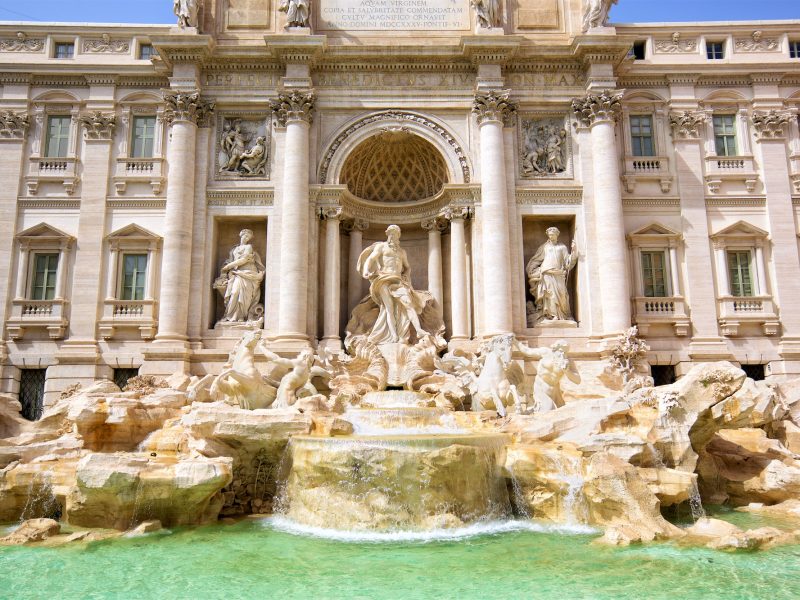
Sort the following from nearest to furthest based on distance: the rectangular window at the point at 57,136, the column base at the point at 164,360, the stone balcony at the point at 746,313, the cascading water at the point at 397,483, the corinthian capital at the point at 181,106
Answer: the cascading water at the point at 397,483 → the column base at the point at 164,360 → the stone balcony at the point at 746,313 → the corinthian capital at the point at 181,106 → the rectangular window at the point at 57,136

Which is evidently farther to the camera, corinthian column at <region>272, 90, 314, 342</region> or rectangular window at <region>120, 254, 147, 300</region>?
rectangular window at <region>120, 254, 147, 300</region>

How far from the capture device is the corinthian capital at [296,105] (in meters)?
19.2

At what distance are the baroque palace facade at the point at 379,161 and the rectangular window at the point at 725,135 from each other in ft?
0.28

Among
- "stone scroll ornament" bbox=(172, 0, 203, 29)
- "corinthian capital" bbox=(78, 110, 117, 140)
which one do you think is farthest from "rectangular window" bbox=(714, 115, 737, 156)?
"corinthian capital" bbox=(78, 110, 117, 140)

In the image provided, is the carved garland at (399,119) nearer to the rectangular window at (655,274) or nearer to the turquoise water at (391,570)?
Result: the rectangular window at (655,274)

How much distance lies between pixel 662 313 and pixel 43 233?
20.1m

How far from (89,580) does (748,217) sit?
20.6 metres

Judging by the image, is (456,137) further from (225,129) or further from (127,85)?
(127,85)

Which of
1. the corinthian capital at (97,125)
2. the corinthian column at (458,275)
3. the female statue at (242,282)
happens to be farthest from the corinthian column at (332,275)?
the corinthian capital at (97,125)

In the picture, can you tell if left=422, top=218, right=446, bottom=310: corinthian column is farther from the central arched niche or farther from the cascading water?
the cascading water

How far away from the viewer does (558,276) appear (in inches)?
750

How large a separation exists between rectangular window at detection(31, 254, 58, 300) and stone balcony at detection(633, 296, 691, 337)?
18709mm

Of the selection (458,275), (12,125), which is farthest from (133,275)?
(458,275)

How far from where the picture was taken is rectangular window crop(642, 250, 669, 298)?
768 inches
